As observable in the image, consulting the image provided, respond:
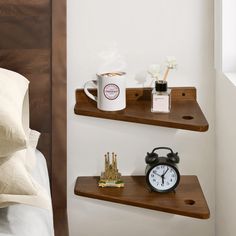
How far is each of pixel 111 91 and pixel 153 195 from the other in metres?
0.34

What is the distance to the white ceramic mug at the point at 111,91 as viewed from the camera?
1758 millimetres

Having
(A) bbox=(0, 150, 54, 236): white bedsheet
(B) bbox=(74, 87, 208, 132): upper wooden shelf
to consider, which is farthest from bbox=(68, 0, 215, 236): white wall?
(A) bbox=(0, 150, 54, 236): white bedsheet

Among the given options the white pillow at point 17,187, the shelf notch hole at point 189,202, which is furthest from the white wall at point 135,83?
the white pillow at point 17,187

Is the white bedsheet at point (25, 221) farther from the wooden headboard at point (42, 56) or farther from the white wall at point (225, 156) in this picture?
the white wall at point (225, 156)

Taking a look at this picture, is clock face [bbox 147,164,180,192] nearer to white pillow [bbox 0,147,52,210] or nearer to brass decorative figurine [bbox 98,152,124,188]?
brass decorative figurine [bbox 98,152,124,188]

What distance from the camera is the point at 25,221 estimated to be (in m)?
1.34

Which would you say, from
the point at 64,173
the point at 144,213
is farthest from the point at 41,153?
the point at 144,213

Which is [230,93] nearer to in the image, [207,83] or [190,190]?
[207,83]

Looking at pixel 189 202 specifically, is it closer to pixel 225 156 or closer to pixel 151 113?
pixel 225 156

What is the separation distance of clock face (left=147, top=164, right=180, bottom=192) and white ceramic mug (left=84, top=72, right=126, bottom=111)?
0.70 feet

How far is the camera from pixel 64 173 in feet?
6.22

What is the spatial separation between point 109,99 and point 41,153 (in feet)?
0.89

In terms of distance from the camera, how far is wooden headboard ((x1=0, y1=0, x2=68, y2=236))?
180 cm

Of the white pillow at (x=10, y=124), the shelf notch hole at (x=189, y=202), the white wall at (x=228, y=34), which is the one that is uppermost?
the white wall at (x=228, y=34)
